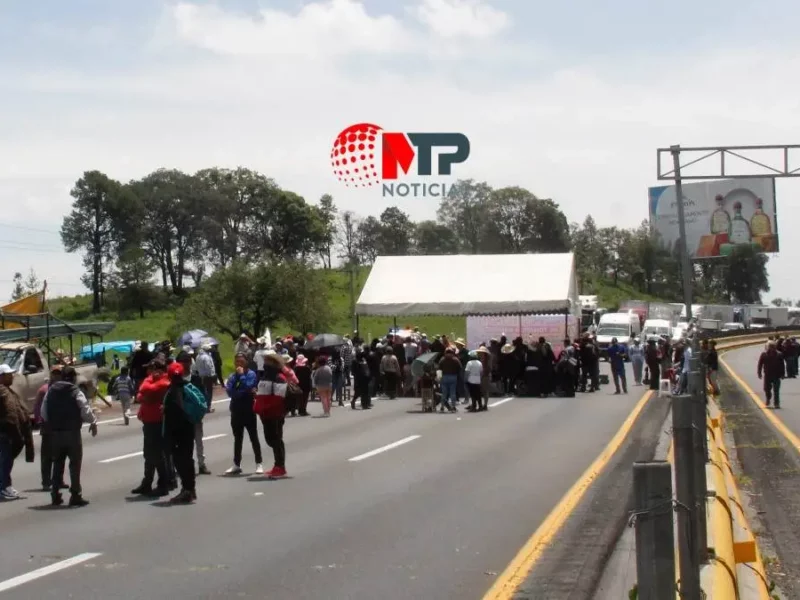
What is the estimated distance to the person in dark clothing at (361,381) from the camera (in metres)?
27.9

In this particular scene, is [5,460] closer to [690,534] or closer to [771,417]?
[690,534]

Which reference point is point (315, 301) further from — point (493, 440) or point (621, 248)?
point (621, 248)

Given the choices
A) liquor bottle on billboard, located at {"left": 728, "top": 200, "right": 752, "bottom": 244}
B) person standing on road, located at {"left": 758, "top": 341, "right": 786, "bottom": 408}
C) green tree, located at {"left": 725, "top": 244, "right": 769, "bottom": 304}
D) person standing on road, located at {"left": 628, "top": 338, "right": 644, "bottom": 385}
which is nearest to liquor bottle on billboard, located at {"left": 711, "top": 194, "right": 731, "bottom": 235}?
liquor bottle on billboard, located at {"left": 728, "top": 200, "right": 752, "bottom": 244}

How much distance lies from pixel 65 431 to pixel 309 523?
10.7 ft

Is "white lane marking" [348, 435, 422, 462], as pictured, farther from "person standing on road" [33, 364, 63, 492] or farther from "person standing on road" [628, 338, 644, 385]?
"person standing on road" [628, 338, 644, 385]

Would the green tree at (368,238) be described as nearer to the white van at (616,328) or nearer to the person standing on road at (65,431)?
the white van at (616,328)

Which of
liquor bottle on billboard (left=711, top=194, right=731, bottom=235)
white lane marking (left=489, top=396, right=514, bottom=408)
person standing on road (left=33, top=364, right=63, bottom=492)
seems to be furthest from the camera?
liquor bottle on billboard (left=711, top=194, right=731, bottom=235)

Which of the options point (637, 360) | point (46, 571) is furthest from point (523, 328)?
point (46, 571)

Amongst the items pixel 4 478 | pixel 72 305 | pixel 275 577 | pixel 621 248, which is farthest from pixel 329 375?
pixel 621 248

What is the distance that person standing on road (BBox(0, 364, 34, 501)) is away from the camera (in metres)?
13.3

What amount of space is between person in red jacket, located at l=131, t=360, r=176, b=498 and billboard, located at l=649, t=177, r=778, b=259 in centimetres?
4706

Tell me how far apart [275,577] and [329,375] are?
55.1 feet

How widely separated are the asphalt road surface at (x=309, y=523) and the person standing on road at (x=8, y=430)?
316 mm

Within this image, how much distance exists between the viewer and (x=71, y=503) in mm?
12992
